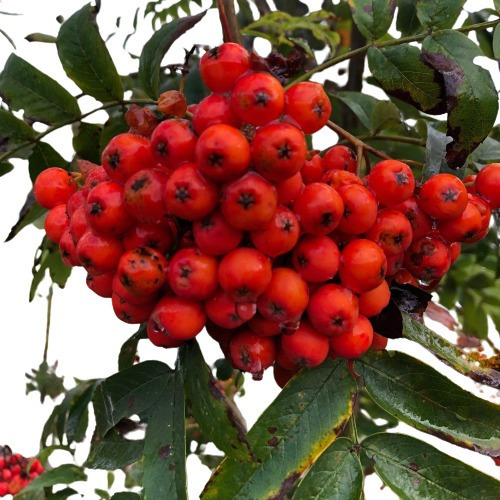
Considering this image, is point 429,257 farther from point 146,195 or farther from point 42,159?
point 42,159

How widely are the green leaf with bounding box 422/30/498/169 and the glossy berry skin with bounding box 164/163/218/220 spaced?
41 cm

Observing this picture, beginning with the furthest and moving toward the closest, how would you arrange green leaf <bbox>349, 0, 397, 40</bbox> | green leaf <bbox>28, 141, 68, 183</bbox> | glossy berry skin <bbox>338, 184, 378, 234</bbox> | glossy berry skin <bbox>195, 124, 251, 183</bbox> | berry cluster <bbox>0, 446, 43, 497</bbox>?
A: 1. berry cluster <bbox>0, 446, 43, 497</bbox>
2. green leaf <bbox>28, 141, 68, 183</bbox>
3. green leaf <bbox>349, 0, 397, 40</bbox>
4. glossy berry skin <bbox>338, 184, 378, 234</bbox>
5. glossy berry skin <bbox>195, 124, 251, 183</bbox>

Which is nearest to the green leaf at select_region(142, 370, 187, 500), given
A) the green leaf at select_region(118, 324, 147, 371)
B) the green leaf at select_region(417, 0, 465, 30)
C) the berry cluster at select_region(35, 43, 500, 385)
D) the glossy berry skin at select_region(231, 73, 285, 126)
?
the berry cluster at select_region(35, 43, 500, 385)

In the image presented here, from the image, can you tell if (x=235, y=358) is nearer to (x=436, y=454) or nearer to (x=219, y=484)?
(x=219, y=484)

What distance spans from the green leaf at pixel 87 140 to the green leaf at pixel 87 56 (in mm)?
154

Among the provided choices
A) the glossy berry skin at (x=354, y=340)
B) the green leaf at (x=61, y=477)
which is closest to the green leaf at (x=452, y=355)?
the glossy berry skin at (x=354, y=340)

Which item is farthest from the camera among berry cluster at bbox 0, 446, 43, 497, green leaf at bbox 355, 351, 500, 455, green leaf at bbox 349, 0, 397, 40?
berry cluster at bbox 0, 446, 43, 497

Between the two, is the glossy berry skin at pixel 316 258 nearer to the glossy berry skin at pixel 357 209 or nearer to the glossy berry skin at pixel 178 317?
the glossy berry skin at pixel 357 209

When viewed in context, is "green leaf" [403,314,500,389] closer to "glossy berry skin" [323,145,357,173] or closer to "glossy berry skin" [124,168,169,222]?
"glossy berry skin" [323,145,357,173]

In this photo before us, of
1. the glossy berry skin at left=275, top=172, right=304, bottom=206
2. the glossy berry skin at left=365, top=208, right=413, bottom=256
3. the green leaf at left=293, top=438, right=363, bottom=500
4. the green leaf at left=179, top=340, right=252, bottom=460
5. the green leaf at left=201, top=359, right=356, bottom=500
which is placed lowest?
the green leaf at left=293, top=438, right=363, bottom=500

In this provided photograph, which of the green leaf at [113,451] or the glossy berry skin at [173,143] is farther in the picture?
the green leaf at [113,451]

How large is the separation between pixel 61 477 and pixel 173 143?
3.55 ft

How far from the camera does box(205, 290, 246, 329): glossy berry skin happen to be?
824mm

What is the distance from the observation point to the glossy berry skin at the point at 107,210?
0.82 meters
